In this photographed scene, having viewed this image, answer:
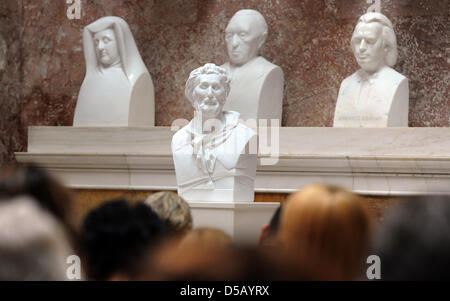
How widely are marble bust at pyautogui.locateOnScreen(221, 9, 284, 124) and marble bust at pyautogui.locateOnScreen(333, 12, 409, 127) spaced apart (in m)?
0.67

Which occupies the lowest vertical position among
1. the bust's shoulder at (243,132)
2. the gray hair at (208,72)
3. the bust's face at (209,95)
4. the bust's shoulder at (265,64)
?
the bust's shoulder at (243,132)

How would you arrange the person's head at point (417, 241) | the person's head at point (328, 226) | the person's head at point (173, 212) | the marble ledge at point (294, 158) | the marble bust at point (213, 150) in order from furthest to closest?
1. the marble ledge at point (294, 158)
2. the marble bust at point (213, 150)
3. the person's head at point (173, 212)
4. the person's head at point (328, 226)
5. the person's head at point (417, 241)

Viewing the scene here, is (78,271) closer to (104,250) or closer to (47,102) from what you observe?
(104,250)

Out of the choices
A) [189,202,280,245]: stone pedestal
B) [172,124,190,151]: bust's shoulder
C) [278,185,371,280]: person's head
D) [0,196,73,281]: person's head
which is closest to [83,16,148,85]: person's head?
[172,124,190,151]: bust's shoulder

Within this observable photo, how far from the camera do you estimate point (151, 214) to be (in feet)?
8.28

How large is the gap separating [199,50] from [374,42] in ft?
6.63

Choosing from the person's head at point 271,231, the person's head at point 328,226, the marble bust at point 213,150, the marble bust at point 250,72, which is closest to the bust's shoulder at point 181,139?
the marble bust at point 213,150

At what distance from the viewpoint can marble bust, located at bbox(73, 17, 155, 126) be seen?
24.8 feet

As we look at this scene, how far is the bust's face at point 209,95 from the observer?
19.0 ft

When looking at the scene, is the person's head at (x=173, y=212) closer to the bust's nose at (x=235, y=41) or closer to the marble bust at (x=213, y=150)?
the marble bust at (x=213, y=150)

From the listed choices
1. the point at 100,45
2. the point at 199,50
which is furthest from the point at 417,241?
the point at 199,50

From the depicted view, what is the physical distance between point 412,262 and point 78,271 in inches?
43.6

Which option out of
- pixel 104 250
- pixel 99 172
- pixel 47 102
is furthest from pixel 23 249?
pixel 47 102

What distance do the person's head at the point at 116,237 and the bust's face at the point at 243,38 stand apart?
16.2ft
